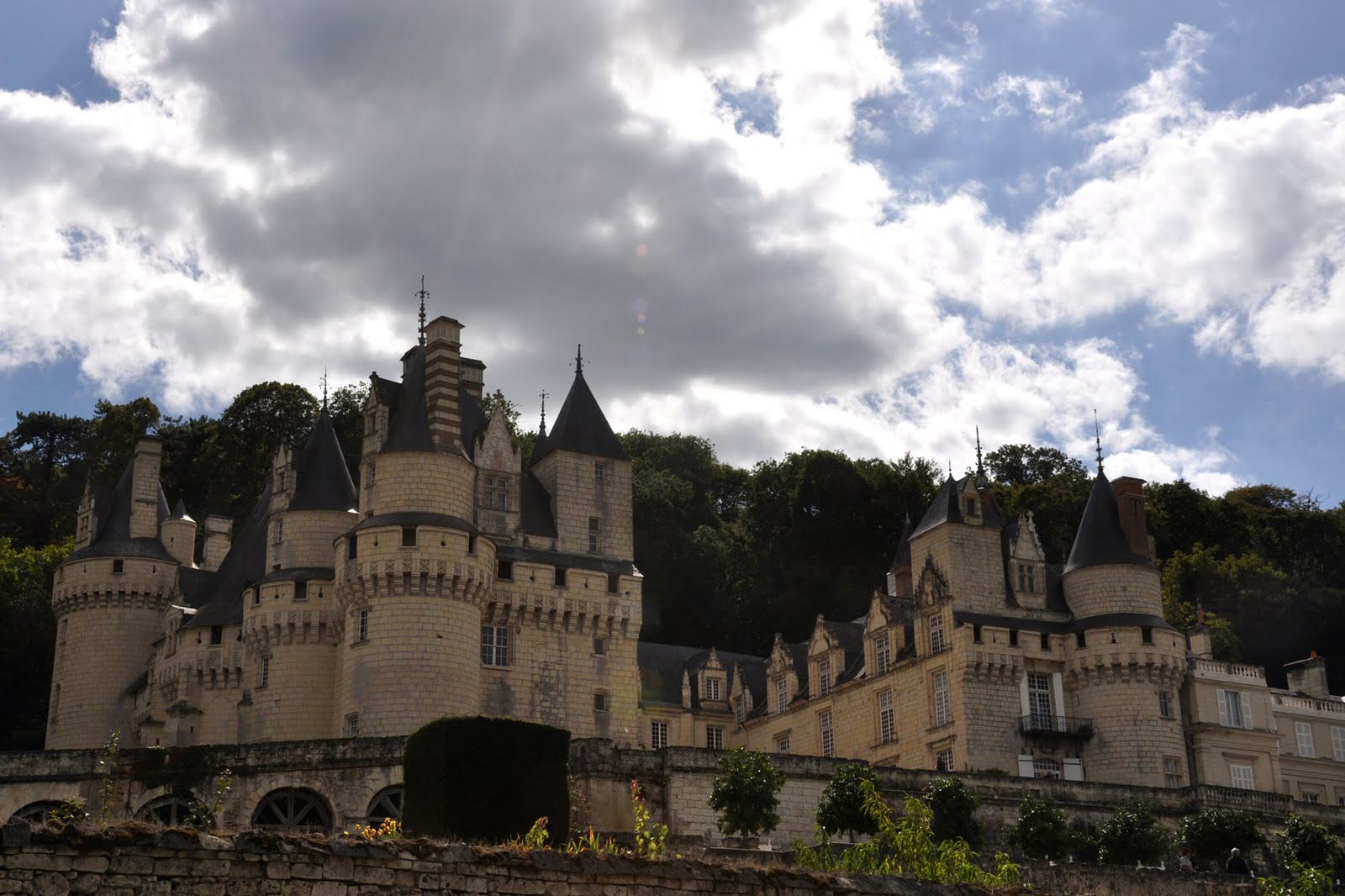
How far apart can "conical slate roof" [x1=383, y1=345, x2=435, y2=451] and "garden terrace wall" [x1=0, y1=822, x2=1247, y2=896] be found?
27.7 m

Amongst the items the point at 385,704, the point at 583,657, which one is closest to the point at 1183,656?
the point at 583,657

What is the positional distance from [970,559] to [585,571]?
12.4m

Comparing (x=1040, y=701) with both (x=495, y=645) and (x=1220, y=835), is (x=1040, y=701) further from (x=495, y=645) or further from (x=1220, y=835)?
(x=495, y=645)

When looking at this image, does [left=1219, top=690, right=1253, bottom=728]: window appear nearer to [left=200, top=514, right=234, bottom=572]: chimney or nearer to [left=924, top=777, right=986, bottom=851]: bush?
[left=924, top=777, right=986, bottom=851]: bush

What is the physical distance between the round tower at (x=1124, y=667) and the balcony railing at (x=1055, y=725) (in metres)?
0.29

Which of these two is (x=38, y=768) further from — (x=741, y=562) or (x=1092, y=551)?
(x=741, y=562)

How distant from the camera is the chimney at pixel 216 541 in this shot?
57.3 meters

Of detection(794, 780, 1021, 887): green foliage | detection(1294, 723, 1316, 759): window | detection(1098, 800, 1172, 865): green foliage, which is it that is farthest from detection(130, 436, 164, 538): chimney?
detection(1294, 723, 1316, 759): window

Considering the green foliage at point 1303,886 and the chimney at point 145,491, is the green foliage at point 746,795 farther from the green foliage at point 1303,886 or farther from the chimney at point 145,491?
the chimney at point 145,491

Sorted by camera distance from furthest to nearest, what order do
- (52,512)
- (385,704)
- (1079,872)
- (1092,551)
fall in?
(52,512)
(1092,551)
(385,704)
(1079,872)

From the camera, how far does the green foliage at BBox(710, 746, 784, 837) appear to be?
37219 mm

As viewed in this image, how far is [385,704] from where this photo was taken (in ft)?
144

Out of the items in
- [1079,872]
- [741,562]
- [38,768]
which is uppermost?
[741,562]

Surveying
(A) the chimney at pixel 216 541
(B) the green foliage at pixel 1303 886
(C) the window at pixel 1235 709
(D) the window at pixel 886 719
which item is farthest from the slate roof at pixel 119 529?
(B) the green foliage at pixel 1303 886
